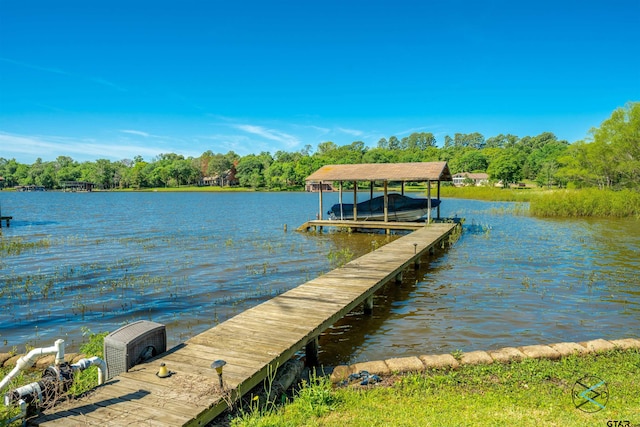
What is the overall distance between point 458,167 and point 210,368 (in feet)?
482

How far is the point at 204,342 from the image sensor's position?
7.04m

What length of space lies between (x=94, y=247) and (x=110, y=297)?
11386 millimetres

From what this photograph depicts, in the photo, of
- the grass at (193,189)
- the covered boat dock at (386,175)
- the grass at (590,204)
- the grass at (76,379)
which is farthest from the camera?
the grass at (193,189)

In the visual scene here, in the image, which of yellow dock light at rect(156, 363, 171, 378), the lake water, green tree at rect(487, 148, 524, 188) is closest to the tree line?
green tree at rect(487, 148, 524, 188)

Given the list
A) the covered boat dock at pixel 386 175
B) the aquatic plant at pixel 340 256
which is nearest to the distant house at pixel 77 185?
the covered boat dock at pixel 386 175

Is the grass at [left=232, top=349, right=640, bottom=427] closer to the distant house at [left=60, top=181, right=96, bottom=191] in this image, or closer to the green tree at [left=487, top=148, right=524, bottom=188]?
the green tree at [left=487, top=148, right=524, bottom=188]

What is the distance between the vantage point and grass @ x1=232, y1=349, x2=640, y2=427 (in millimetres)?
5055

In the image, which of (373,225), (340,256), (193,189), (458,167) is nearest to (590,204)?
(373,225)

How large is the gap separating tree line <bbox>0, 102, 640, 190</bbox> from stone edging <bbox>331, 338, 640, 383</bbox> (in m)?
39.9

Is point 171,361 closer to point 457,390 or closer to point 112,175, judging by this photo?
point 457,390

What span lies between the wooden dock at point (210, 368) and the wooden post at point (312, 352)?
19mm

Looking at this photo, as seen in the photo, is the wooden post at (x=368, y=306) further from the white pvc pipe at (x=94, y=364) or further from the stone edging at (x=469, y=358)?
the white pvc pipe at (x=94, y=364)

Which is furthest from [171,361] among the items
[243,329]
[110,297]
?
[110,297]

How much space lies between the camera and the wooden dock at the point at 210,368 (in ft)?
15.5
